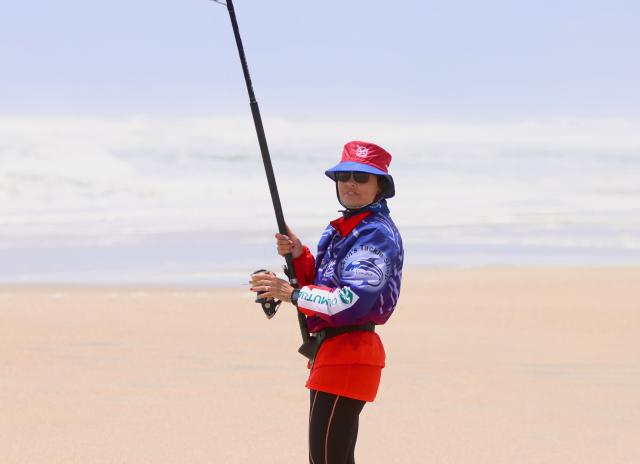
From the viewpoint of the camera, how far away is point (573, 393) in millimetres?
7430

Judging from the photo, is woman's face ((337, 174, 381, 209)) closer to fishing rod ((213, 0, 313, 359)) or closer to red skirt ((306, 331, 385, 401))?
fishing rod ((213, 0, 313, 359))

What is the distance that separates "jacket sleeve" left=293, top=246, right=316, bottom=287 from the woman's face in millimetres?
329

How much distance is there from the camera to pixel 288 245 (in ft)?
12.6

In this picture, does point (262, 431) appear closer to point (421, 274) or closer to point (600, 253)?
point (421, 274)

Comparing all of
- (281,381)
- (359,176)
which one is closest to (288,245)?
(359,176)

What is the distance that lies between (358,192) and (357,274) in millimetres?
338

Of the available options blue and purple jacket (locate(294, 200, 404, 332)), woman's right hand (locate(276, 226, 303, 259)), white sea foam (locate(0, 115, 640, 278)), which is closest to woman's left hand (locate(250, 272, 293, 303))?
blue and purple jacket (locate(294, 200, 404, 332))

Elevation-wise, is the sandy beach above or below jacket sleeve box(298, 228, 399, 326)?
below

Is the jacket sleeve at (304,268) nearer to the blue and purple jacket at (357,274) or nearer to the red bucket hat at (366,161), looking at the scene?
the blue and purple jacket at (357,274)

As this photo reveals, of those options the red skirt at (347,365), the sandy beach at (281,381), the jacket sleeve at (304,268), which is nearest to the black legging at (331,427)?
the red skirt at (347,365)

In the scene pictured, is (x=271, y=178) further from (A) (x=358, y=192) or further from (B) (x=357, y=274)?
(B) (x=357, y=274)

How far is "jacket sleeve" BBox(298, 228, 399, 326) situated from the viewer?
11.3 ft

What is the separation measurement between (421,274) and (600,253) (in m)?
5.15

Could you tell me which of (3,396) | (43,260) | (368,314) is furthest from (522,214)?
(368,314)
